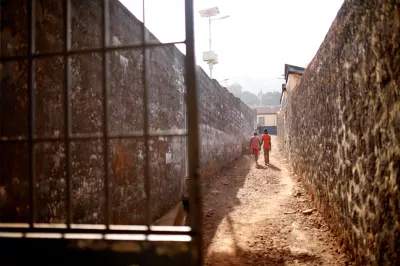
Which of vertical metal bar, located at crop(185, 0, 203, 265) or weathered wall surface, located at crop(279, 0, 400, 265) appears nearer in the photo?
vertical metal bar, located at crop(185, 0, 203, 265)

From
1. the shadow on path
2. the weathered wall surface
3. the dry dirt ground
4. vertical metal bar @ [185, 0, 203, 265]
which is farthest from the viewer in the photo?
the shadow on path

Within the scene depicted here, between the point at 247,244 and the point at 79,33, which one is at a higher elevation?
the point at 79,33

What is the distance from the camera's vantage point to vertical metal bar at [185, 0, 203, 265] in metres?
1.30

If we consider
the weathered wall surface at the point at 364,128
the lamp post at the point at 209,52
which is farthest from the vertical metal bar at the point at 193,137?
the lamp post at the point at 209,52

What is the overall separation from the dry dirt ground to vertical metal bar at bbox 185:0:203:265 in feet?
6.23

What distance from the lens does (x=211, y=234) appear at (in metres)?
3.80

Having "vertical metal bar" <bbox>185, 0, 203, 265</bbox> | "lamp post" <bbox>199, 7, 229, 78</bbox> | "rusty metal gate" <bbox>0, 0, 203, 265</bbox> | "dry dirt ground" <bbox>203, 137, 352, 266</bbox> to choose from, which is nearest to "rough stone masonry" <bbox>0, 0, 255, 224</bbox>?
"rusty metal gate" <bbox>0, 0, 203, 265</bbox>

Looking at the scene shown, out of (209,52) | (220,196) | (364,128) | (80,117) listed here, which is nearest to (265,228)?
(220,196)

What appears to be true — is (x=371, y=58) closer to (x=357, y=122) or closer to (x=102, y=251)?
(x=357, y=122)

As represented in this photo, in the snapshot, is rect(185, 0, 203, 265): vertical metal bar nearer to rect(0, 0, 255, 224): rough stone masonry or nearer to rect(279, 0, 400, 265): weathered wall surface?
rect(0, 0, 255, 224): rough stone masonry

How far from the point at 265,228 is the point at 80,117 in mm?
3028

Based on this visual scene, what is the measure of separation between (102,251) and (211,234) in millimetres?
2654

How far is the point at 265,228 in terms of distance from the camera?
12.9 ft

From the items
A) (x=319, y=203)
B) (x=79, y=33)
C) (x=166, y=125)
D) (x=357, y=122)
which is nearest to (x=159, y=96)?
(x=166, y=125)
